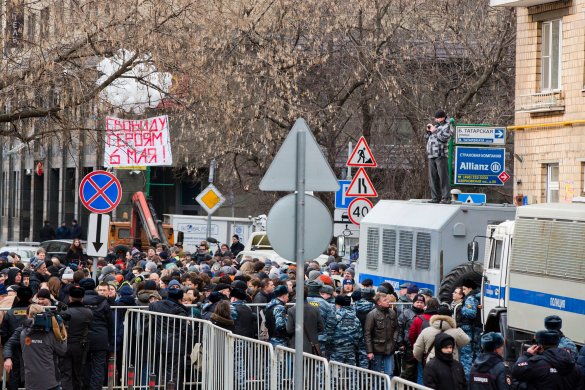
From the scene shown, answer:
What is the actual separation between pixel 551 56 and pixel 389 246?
21.8ft

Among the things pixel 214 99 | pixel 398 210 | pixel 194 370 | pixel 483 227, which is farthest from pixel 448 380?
pixel 398 210

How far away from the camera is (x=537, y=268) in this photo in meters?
18.2

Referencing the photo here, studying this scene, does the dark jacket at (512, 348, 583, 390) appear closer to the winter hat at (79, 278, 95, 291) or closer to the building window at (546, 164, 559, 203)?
the winter hat at (79, 278, 95, 291)

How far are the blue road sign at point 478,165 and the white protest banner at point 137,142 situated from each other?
5.53 meters

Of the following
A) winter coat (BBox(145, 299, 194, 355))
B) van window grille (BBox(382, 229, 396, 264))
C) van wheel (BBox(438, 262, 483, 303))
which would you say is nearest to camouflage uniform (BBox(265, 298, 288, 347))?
winter coat (BBox(145, 299, 194, 355))

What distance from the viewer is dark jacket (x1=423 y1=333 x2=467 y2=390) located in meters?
12.7

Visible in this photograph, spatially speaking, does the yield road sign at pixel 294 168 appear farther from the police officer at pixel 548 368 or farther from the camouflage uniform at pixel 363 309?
the camouflage uniform at pixel 363 309

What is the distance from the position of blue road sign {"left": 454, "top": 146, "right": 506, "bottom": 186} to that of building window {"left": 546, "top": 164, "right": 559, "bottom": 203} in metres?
4.53

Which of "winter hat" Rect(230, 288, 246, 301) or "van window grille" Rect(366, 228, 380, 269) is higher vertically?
"van window grille" Rect(366, 228, 380, 269)

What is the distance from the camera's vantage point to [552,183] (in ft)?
98.3

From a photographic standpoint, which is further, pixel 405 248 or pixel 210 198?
pixel 210 198

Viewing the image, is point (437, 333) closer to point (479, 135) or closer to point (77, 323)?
point (77, 323)

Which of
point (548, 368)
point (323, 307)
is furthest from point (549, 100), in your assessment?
point (548, 368)

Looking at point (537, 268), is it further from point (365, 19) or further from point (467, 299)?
point (365, 19)
